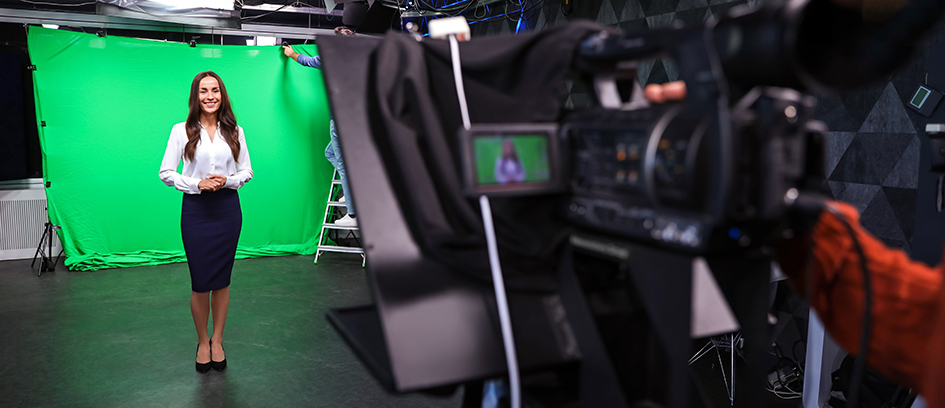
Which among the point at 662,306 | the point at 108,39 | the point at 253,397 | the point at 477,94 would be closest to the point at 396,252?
the point at 477,94

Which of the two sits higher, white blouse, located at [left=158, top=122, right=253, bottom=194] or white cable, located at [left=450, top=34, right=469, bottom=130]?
white cable, located at [left=450, top=34, right=469, bottom=130]

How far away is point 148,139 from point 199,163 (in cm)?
288

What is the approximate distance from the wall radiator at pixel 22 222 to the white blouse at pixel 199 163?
11.0ft

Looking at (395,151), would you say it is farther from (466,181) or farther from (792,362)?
(792,362)

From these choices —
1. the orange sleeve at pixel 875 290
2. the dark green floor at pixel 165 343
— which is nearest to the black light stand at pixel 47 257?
the dark green floor at pixel 165 343

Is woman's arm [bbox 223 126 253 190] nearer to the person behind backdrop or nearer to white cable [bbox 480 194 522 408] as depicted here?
the person behind backdrop

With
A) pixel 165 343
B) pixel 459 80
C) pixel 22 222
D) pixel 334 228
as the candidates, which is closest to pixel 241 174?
pixel 165 343

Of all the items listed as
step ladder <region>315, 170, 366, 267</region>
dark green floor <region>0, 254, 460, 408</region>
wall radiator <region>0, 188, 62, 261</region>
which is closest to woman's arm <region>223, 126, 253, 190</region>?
dark green floor <region>0, 254, 460, 408</region>

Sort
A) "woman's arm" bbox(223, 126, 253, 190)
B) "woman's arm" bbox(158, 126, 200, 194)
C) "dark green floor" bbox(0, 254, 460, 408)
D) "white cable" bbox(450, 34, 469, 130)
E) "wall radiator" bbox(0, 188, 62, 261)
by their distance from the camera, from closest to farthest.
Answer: "white cable" bbox(450, 34, 469, 130) < "dark green floor" bbox(0, 254, 460, 408) < "woman's arm" bbox(158, 126, 200, 194) < "woman's arm" bbox(223, 126, 253, 190) < "wall radiator" bbox(0, 188, 62, 261)

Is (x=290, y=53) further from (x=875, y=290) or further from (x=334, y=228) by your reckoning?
(x=875, y=290)

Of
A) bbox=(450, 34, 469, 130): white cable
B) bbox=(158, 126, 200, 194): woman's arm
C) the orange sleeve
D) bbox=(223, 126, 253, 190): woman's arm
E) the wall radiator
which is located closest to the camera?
the orange sleeve

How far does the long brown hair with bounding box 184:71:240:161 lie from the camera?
129 inches

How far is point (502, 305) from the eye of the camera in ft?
2.78

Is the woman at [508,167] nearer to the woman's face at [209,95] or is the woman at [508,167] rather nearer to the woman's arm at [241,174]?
the woman's arm at [241,174]
